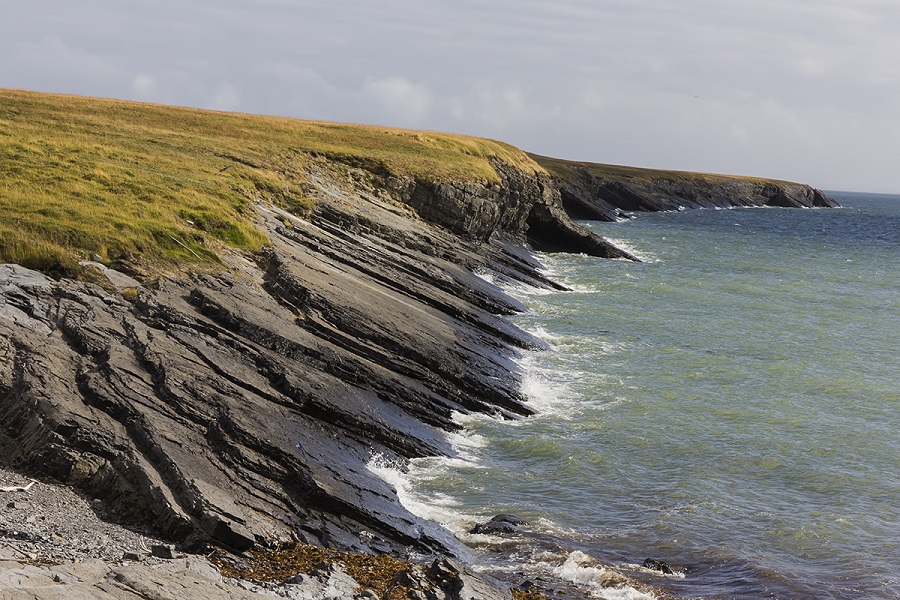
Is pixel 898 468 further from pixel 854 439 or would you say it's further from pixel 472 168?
pixel 472 168

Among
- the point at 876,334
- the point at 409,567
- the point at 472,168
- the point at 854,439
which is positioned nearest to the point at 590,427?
the point at 854,439

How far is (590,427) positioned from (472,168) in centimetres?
4339

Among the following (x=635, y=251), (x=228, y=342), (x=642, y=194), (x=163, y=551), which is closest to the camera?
(x=163, y=551)

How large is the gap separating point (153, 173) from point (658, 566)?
90.7 ft

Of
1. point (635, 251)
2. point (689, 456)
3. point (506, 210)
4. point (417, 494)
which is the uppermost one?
point (506, 210)

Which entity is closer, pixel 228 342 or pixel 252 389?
pixel 252 389

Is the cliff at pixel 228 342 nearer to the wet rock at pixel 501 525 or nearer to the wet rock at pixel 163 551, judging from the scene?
the wet rock at pixel 163 551

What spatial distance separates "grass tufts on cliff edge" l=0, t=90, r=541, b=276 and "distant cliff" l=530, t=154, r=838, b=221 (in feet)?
191

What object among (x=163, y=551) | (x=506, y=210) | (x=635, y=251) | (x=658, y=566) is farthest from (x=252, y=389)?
(x=635, y=251)

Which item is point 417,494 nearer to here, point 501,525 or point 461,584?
point 501,525

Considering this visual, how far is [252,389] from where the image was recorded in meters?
21.7

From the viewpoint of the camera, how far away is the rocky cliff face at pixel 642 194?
12775 centimetres

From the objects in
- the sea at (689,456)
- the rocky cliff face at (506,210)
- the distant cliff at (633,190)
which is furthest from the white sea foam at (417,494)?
the distant cliff at (633,190)

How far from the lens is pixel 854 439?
2978cm
